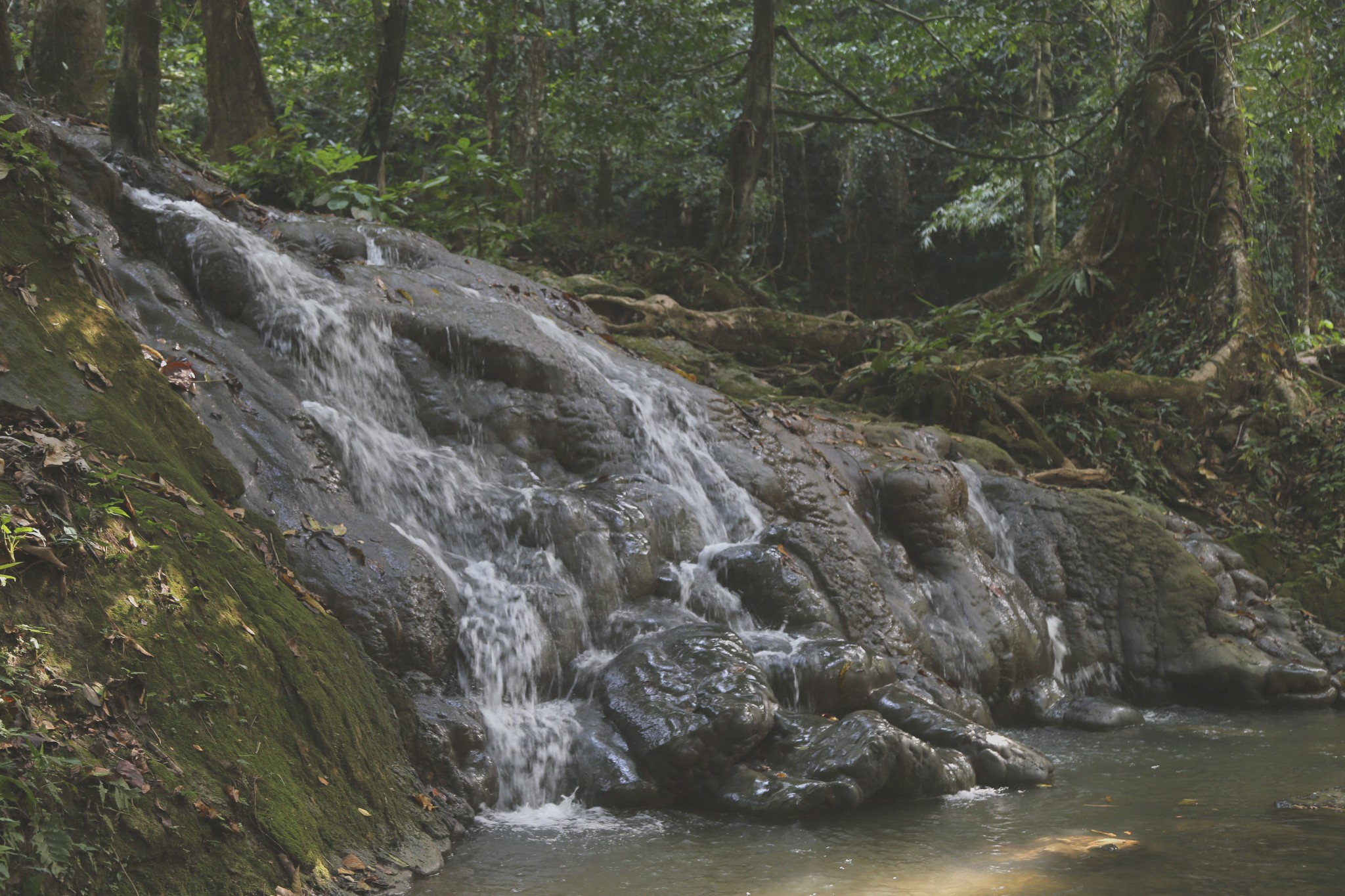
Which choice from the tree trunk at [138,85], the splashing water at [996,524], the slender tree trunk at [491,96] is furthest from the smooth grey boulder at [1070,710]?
the slender tree trunk at [491,96]

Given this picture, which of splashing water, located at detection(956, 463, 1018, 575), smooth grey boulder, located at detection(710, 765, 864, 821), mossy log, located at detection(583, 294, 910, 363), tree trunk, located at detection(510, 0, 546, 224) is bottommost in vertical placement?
smooth grey boulder, located at detection(710, 765, 864, 821)

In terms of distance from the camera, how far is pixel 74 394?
385 centimetres

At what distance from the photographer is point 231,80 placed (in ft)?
36.2

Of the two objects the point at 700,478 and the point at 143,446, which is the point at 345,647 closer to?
the point at 143,446

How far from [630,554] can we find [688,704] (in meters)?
1.46

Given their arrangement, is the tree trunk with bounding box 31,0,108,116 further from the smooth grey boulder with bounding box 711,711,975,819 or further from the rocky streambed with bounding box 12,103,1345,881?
the smooth grey boulder with bounding box 711,711,975,819

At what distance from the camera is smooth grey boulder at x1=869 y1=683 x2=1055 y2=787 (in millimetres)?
5473

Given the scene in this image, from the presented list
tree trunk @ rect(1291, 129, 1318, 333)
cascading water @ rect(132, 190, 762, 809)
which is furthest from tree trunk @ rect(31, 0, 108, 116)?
tree trunk @ rect(1291, 129, 1318, 333)

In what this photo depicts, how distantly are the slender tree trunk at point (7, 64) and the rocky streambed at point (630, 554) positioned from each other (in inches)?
16.7

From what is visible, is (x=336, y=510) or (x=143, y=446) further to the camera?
(x=336, y=510)

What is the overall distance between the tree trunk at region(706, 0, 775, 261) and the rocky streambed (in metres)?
4.60

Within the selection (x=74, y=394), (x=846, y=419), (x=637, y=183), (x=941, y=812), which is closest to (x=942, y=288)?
(x=637, y=183)

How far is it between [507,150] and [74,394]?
14.2m

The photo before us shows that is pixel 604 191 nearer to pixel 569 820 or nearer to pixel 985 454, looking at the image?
pixel 985 454
